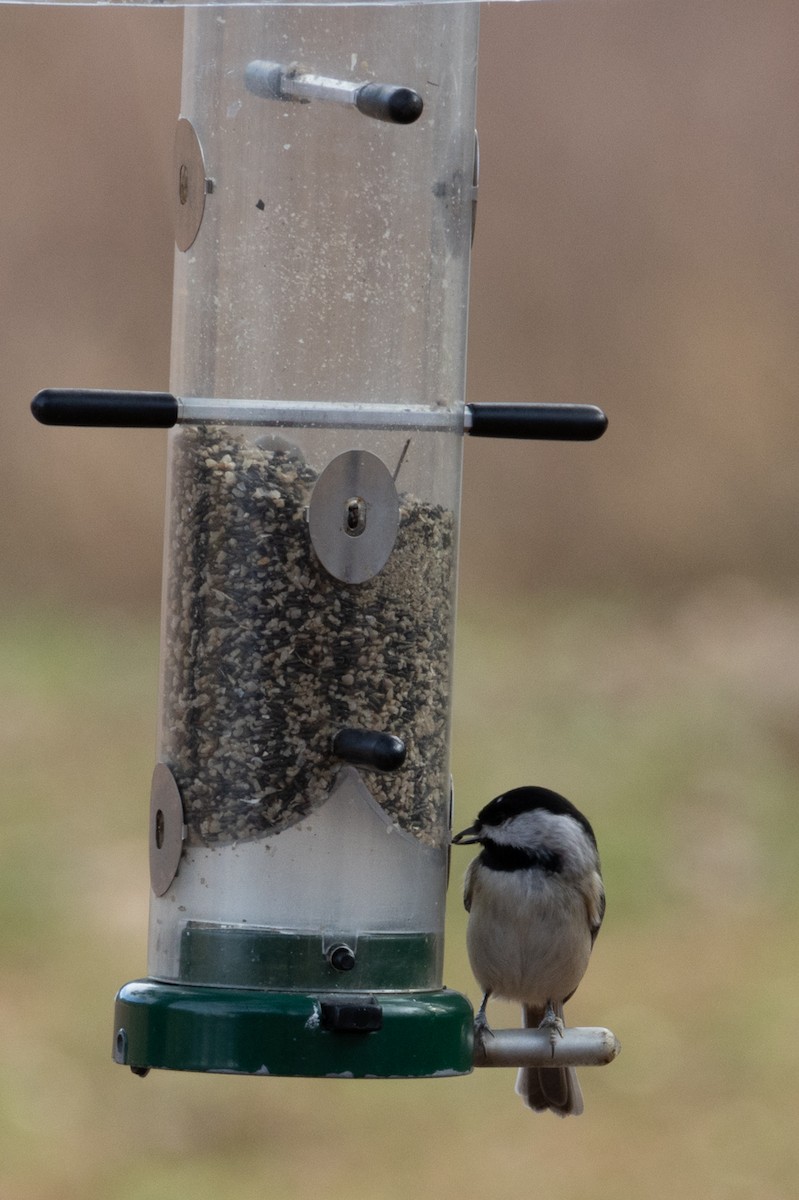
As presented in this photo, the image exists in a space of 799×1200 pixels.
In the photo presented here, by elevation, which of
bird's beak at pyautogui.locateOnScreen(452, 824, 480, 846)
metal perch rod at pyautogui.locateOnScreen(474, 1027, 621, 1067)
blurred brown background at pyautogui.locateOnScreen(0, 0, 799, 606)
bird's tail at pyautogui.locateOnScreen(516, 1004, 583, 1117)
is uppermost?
blurred brown background at pyautogui.locateOnScreen(0, 0, 799, 606)

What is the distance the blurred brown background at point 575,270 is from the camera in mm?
13062

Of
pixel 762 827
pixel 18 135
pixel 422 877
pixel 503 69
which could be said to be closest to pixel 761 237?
pixel 503 69

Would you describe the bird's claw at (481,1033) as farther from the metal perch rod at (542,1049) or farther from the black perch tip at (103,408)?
the black perch tip at (103,408)

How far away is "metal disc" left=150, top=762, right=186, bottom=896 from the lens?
3.81 m

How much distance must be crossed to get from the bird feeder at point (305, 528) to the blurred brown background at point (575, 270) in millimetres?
9125

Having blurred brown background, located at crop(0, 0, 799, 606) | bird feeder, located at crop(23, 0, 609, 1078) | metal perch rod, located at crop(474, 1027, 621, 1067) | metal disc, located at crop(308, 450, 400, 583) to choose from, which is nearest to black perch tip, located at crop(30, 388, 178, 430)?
bird feeder, located at crop(23, 0, 609, 1078)

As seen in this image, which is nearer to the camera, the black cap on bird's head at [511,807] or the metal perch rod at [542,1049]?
the metal perch rod at [542,1049]

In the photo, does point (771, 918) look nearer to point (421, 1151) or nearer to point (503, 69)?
point (421, 1151)

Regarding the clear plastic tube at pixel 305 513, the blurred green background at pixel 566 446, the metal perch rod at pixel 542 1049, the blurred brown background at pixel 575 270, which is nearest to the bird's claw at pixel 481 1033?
the metal perch rod at pixel 542 1049

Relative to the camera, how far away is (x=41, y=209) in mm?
13148

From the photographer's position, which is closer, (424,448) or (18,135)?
(424,448)

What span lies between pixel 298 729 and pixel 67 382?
891cm

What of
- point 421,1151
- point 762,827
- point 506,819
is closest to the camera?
point 506,819

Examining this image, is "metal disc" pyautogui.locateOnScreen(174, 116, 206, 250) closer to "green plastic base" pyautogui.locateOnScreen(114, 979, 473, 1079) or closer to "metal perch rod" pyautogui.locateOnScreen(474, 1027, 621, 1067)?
"green plastic base" pyautogui.locateOnScreen(114, 979, 473, 1079)
